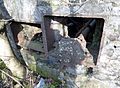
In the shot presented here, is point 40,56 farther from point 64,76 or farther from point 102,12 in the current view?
point 102,12

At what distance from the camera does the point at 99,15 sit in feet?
11.0

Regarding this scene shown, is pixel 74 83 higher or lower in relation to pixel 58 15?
lower

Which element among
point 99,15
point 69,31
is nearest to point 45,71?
point 69,31

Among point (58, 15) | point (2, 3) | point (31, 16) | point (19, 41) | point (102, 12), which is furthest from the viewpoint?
point (19, 41)

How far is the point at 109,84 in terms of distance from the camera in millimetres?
3859

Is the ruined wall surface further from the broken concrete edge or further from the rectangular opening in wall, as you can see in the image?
the broken concrete edge

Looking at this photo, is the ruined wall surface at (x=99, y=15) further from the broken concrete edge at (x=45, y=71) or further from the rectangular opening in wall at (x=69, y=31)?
the broken concrete edge at (x=45, y=71)

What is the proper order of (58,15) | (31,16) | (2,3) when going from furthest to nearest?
(2,3), (31,16), (58,15)

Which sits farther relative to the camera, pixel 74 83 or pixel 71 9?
pixel 74 83

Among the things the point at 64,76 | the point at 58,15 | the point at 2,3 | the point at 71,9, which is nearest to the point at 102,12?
the point at 71,9

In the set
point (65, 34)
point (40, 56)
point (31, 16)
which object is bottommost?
point (40, 56)

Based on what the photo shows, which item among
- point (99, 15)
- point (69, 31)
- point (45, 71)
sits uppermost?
point (99, 15)

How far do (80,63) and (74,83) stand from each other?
18.0 inches

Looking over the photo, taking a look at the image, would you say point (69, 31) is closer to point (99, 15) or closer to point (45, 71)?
point (45, 71)
